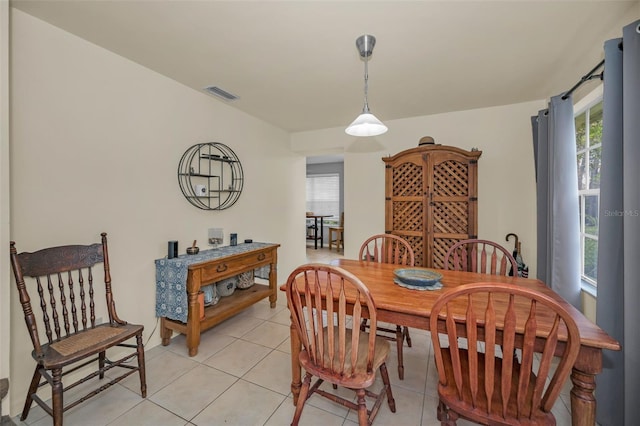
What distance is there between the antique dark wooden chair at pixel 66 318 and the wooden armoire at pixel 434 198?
273 centimetres

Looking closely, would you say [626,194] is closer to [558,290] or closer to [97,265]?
[558,290]

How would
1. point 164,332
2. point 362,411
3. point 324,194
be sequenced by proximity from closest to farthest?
point 362,411 < point 164,332 < point 324,194

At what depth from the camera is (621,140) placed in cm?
146

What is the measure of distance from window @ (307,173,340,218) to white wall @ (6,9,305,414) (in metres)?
4.67

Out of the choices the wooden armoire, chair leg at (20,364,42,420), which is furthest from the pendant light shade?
chair leg at (20,364,42,420)

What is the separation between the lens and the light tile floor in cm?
163

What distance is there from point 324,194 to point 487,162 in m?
4.87

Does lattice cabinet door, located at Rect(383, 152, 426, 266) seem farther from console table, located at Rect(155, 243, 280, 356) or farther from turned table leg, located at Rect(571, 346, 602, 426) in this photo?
turned table leg, located at Rect(571, 346, 602, 426)

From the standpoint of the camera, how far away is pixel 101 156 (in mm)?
2039

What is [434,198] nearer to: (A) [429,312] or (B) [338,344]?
(A) [429,312]

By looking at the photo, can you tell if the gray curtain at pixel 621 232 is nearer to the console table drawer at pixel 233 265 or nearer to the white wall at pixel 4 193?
the console table drawer at pixel 233 265

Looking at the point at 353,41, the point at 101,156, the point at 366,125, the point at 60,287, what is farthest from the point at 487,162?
the point at 60,287

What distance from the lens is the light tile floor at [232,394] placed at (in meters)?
1.63

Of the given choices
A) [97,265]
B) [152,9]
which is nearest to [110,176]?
[97,265]
